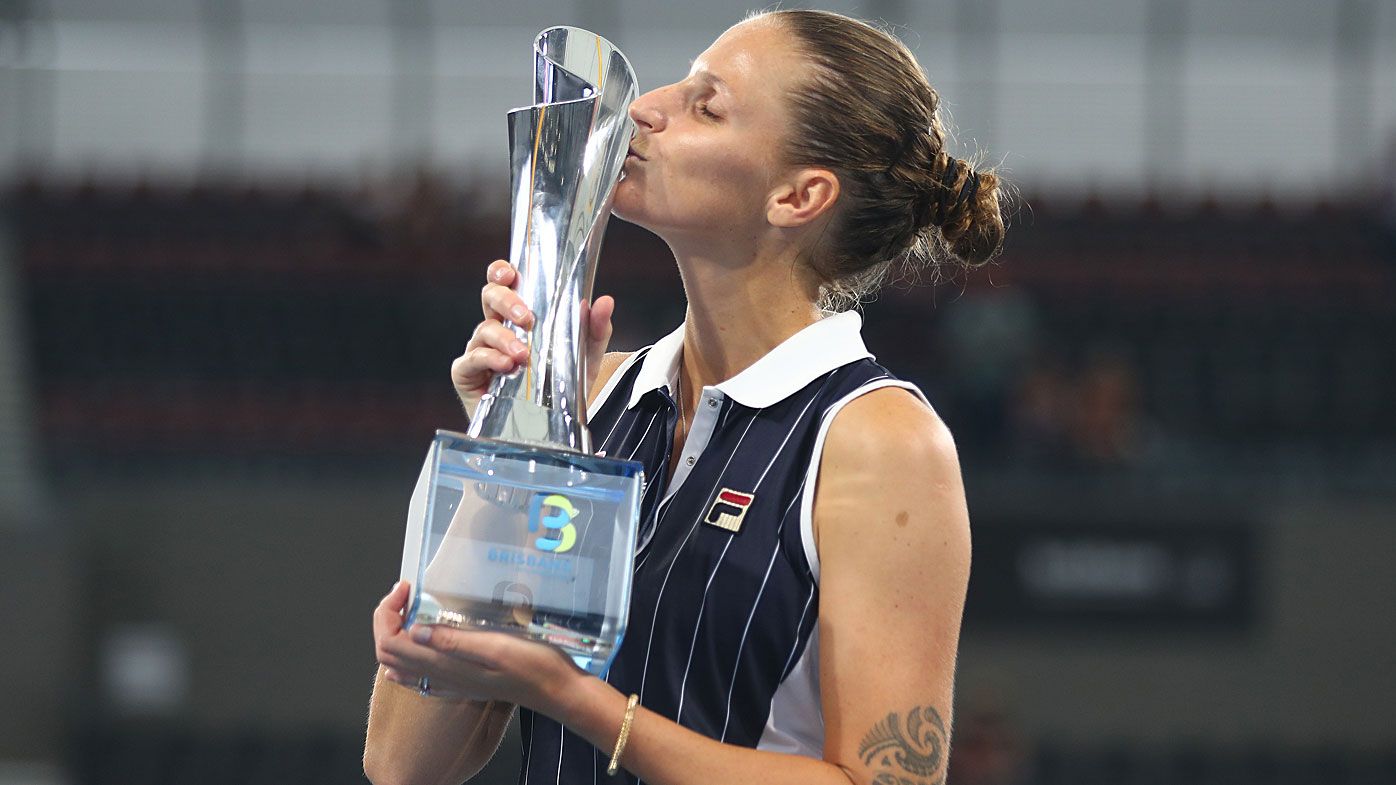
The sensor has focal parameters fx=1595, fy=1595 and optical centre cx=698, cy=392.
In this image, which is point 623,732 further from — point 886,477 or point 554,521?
point 886,477

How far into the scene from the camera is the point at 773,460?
145 cm

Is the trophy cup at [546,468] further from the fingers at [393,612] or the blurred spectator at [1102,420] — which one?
the blurred spectator at [1102,420]

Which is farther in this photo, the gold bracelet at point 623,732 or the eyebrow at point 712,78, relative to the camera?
the eyebrow at point 712,78

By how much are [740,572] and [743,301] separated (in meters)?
0.29

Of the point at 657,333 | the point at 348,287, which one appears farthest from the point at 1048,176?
the point at 348,287

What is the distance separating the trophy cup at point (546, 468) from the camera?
1.19 m

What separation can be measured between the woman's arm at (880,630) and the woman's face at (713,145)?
0.27 meters

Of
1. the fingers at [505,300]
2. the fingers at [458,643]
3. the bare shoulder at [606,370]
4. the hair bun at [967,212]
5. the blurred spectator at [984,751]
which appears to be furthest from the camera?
the blurred spectator at [984,751]

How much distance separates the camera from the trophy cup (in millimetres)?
1194

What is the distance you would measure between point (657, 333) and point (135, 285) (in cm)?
250

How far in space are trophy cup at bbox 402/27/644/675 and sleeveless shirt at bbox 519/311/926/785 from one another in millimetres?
163

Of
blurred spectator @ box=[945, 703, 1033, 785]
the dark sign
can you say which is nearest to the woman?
blurred spectator @ box=[945, 703, 1033, 785]

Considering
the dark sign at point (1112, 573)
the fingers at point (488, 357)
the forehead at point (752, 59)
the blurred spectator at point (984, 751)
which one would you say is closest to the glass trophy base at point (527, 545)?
the fingers at point (488, 357)

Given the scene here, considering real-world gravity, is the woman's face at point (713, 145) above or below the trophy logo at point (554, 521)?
above
